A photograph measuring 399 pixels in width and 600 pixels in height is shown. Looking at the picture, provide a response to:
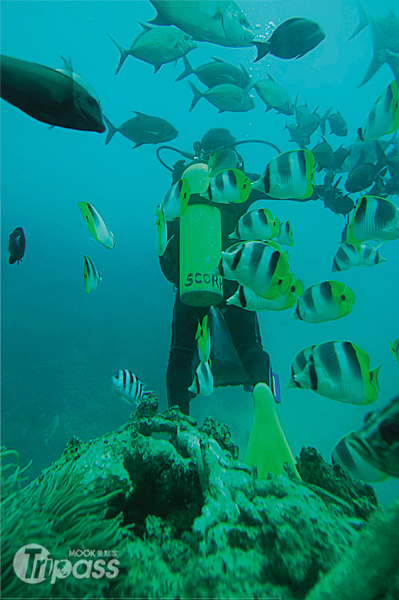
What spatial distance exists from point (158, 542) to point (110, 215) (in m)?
48.6

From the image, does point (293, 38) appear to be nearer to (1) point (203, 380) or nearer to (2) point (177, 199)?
(2) point (177, 199)

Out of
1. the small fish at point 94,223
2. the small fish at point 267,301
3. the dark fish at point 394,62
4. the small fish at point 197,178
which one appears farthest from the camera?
the dark fish at point 394,62

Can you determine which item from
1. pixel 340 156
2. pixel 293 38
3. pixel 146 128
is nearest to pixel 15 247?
pixel 146 128

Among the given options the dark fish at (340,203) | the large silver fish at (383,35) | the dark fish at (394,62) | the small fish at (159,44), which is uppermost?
the large silver fish at (383,35)

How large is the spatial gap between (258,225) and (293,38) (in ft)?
8.28

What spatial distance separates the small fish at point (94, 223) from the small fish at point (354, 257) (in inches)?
113

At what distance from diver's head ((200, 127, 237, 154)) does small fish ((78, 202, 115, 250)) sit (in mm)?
2578

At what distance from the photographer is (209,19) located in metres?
3.62

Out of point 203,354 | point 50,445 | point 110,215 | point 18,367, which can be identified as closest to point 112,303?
point 110,215

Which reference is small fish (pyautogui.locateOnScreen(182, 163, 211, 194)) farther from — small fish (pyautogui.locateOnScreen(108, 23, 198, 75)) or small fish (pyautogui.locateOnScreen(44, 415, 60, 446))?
small fish (pyautogui.locateOnScreen(44, 415, 60, 446))

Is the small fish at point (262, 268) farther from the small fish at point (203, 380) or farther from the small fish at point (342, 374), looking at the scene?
the small fish at point (203, 380)

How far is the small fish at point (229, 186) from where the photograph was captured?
251 cm

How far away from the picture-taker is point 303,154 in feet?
7.52

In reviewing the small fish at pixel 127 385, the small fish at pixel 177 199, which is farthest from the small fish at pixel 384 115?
the small fish at pixel 127 385
